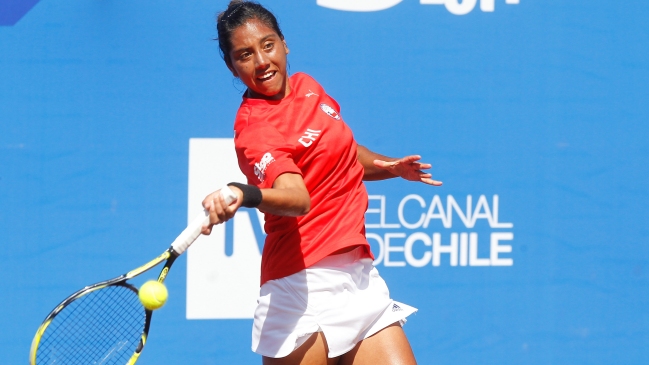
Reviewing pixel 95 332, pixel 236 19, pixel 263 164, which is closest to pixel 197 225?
pixel 263 164

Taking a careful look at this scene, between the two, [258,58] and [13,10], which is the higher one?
[13,10]

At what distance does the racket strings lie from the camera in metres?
2.82

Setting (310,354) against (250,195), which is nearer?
(250,195)

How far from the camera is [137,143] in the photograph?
3512mm

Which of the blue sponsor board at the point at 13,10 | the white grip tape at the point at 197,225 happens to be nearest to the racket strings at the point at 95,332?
the white grip tape at the point at 197,225

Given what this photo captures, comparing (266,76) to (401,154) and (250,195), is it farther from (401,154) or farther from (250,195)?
(401,154)

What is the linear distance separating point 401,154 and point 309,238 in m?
1.38

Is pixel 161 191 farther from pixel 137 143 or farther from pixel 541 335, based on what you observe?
pixel 541 335

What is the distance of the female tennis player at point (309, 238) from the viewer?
2348 millimetres

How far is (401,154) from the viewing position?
3.67 m

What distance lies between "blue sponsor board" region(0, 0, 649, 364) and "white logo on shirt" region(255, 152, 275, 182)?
4.53 feet

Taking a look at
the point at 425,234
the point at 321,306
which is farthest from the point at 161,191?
the point at 321,306

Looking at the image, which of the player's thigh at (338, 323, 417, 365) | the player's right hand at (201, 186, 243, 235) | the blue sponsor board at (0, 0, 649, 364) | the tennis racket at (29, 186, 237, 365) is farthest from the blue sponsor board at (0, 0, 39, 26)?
the player's thigh at (338, 323, 417, 365)

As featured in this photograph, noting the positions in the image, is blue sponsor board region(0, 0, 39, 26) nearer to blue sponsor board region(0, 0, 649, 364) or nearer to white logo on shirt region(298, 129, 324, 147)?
blue sponsor board region(0, 0, 649, 364)
